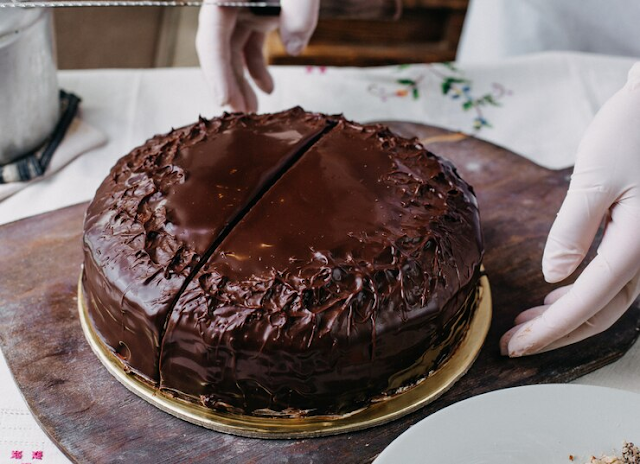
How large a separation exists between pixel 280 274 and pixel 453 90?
163 cm

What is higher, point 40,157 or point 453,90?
point 453,90

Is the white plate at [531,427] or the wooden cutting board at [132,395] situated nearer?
the white plate at [531,427]

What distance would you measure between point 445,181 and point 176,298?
0.71 meters

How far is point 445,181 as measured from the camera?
1761mm

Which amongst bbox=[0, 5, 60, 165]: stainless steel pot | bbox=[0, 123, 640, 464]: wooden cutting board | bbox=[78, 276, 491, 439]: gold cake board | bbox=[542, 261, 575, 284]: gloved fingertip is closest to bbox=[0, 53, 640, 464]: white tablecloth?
bbox=[0, 5, 60, 165]: stainless steel pot

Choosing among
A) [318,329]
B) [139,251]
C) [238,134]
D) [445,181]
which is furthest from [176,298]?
[445,181]

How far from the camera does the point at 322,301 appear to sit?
4.69ft

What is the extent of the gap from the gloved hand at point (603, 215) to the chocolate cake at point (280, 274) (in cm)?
21

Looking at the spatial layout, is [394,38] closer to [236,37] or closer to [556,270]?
[236,37]

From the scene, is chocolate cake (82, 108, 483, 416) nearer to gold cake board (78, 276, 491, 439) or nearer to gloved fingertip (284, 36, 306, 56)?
gold cake board (78, 276, 491, 439)

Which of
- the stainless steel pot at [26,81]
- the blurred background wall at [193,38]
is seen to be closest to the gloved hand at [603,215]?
the stainless steel pot at [26,81]

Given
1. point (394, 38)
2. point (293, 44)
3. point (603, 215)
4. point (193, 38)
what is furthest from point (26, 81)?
point (193, 38)

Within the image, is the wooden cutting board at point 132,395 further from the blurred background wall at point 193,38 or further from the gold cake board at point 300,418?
the blurred background wall at point 193,38

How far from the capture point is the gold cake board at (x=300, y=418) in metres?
1.47
